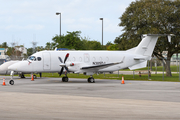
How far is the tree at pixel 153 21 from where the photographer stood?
118ft

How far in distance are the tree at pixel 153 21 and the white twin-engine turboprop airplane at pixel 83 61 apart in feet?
19.5

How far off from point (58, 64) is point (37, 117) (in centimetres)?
1818

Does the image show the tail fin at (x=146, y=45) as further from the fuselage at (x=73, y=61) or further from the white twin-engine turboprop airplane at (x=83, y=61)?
the fuselage at (x=73, y=61)

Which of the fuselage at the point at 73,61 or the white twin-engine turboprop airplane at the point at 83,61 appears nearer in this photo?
the fuselage at the point at 73,61

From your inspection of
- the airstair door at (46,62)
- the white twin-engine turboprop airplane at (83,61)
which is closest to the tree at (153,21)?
the white twin-engine turboprop airplane at (83,61)

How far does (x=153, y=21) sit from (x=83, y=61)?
13062 mm

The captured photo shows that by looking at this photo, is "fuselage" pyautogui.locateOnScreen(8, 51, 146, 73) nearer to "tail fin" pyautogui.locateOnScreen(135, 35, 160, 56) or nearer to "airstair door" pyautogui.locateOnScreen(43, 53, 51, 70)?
"airstair door" pyautogui.locateOnScreen(43, 53, 51, 70)

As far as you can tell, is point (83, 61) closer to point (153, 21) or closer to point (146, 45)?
point (146, 45)

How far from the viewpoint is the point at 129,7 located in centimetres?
3891

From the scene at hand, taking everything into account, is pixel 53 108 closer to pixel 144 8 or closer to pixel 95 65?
pixel 95 65

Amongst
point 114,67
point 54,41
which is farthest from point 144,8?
point 54,41

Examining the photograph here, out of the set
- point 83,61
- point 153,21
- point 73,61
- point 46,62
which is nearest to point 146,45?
point 153,21

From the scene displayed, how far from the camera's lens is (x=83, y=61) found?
93.2ft

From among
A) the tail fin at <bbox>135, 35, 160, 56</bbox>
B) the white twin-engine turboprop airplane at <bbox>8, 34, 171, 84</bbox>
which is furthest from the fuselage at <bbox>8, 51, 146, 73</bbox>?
the tail fin at <bbox>135, 35, 160, 56</bbox>
